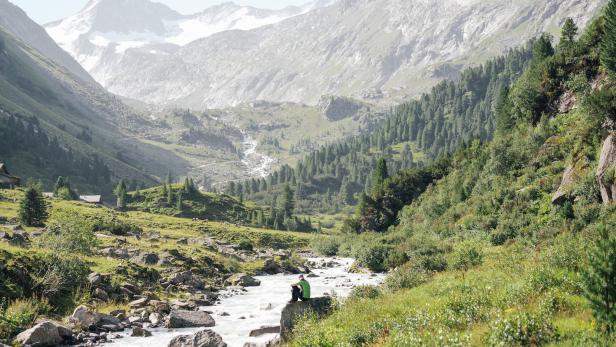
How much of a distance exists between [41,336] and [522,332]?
25.7 metres

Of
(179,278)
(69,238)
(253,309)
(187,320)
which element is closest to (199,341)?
(187,320)

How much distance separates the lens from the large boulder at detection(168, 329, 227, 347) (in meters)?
27.5

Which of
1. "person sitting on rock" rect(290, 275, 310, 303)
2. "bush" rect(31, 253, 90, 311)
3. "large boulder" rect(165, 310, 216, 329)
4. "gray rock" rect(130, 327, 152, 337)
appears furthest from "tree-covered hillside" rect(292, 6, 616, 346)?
"bush" rect(31, 253, 90, 311)

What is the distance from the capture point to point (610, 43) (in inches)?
2458

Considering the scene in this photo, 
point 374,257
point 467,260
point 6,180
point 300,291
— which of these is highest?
point 6,180

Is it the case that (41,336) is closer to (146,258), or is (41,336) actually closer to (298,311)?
(298,311)

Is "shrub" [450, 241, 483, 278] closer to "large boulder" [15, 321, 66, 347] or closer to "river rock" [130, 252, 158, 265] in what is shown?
"large boulder" [15, 321, 66, 347]

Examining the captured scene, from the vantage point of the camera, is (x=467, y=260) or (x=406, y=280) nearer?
(x=406, y=280)

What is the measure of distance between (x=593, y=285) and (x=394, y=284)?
74.3ft

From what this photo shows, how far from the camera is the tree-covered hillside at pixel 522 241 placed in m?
16.3

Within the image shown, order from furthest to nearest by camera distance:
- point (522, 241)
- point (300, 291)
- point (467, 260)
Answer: point (522, 241) < point (467, 260) < point (300, 291)

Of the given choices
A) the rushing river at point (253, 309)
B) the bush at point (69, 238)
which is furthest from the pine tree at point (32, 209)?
the rushing river at point (253, 309)

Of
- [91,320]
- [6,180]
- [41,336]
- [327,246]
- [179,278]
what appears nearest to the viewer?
[41,336]

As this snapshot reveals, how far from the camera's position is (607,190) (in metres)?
45.0
